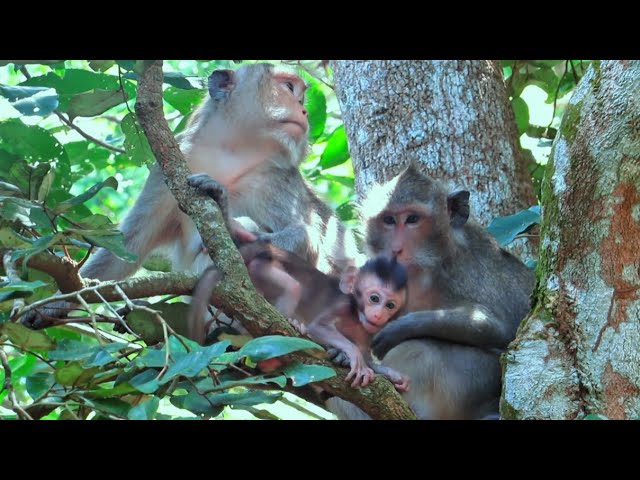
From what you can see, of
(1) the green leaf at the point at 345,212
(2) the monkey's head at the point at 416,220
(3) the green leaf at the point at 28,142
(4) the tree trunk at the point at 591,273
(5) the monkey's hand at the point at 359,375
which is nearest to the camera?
(4) the tree trunk at the point at 591,273

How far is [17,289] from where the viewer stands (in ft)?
9.36

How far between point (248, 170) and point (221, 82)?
55cm

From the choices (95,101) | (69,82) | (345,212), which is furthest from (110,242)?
(345,212)

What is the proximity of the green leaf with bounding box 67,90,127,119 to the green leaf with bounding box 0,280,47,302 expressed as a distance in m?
1.34

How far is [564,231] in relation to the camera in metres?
3.36

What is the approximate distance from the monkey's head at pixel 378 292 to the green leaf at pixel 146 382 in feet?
5.45

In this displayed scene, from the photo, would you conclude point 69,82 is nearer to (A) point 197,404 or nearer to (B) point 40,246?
(B) point 40,246

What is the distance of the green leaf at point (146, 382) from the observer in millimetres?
2631

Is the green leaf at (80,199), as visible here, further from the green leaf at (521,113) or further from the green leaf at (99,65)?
the green leaf at (521,113)

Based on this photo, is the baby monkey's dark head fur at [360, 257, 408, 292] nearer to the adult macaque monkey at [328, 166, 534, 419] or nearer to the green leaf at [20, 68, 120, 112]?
the adult macaque monkey at [328, 166, 534, 419]

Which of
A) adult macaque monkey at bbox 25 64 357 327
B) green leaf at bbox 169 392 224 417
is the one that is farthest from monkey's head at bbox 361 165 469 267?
green leaf at bbox 169 392 224 417

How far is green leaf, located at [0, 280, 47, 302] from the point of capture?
2816mm

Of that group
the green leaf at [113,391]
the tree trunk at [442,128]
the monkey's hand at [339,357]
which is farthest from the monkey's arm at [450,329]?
the green leaf at [113,391]

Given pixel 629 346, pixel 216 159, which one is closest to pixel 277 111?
pixel 216 159
